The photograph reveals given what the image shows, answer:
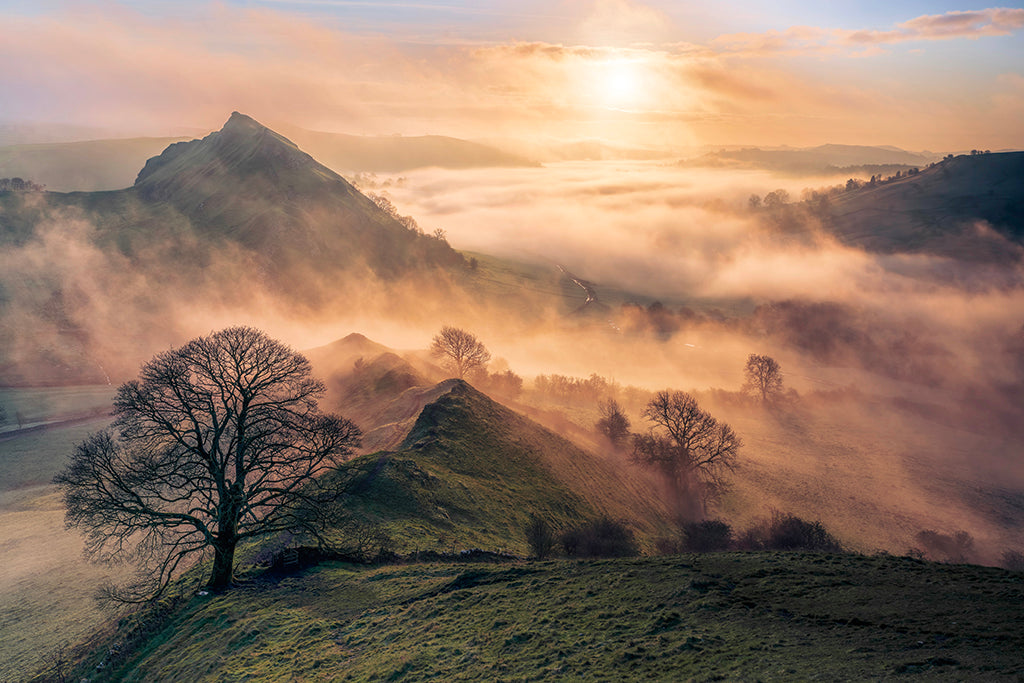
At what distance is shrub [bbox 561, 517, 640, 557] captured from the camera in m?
47.8

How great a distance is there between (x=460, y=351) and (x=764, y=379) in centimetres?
7109

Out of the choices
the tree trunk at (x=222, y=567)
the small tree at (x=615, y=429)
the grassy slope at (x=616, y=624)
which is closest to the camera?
the grassy slope at (x=616, y=624)

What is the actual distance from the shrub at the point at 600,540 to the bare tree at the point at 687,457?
73.7 ft

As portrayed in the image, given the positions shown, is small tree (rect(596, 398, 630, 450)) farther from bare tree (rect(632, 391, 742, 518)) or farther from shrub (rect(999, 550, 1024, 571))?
shrub (rect(999, 550, 1024, 571))

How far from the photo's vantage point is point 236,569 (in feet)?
118

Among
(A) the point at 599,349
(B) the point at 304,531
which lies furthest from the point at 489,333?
(B) the point at 304,531

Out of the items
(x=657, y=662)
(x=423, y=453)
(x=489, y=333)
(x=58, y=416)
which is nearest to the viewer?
(x=657, y=662)

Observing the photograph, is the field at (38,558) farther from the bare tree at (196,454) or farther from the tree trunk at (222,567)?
the tree trunk at (222,567)

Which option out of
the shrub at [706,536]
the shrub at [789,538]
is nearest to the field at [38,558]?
the shrub at [706,536]

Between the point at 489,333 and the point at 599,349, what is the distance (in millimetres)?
35406

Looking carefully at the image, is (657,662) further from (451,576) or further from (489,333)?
(489,333)

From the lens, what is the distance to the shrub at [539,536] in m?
42.4

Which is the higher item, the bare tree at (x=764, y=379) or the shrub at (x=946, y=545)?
the bare tree at (x=764, y=379)

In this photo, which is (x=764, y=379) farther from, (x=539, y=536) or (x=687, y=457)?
(x=539, y=536)
